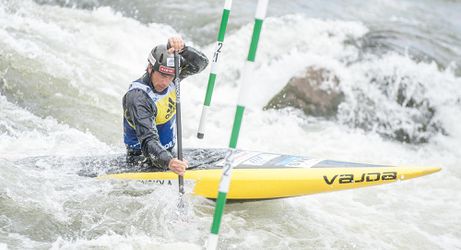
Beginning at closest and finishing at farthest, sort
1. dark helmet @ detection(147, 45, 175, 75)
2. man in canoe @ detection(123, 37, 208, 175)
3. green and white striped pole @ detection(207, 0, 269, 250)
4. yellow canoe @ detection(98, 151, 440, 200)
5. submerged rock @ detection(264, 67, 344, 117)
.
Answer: green and white striped pole @ detection(207, 0, 269, 250)
man in canoe @ detection(123, 37, 208, 175)
dark helmet @ detection(147, 45, 175, 75)
yellow canoe @ detection(98, 151, 440, 200)
submerged rock @ detection(264, 67, 344, 117)

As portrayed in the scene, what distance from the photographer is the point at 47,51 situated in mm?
8430

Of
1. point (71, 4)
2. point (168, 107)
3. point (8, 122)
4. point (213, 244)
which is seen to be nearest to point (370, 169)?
point (168, 107)

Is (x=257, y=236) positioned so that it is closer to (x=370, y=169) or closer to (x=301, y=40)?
(x=370, y=169)

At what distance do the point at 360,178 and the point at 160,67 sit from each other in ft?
5.65

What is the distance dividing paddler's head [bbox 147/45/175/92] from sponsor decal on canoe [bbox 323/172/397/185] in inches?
55.9

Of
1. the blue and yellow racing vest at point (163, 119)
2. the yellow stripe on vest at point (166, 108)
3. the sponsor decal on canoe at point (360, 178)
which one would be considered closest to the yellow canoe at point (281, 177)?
the sponsor decal on canoe at point (360, 178)

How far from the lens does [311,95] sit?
8891mm

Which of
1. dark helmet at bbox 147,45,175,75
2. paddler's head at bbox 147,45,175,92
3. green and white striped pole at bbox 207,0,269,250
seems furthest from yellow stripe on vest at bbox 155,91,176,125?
green and white striped pole at bbox 207,0,269,250

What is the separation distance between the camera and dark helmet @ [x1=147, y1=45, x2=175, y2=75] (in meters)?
4.52

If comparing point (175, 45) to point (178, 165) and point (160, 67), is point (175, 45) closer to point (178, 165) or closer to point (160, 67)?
point (160, 67)

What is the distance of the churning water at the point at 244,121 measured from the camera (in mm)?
4684

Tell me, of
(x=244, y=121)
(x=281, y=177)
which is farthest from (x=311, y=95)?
(x=281, y=177)

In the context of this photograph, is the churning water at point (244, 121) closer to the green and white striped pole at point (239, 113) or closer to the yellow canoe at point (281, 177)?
the yellow canoe at point (281, 177)

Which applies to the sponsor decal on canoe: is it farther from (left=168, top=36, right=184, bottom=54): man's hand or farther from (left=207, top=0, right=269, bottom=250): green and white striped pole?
(left=207, top=0, right=269, bottom=250): green and white striped pole
